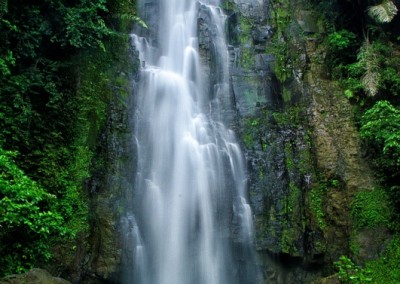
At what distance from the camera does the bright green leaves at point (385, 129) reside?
33.0 feet

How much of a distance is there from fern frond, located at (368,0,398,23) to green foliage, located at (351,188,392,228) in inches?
213

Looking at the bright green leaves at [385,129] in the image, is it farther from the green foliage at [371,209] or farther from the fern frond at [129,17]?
the fern frond at [129,17]

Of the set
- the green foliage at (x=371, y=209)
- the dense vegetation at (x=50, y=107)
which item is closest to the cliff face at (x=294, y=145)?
the green foliage at (x=371, y=209)

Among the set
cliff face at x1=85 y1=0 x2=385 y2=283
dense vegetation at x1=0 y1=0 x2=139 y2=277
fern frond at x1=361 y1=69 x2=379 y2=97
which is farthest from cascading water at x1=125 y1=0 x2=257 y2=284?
fern frond at x1=361 y1=69 x2=379 y2=97

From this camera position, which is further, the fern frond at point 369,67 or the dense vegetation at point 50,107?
the fern frond at point 369,67

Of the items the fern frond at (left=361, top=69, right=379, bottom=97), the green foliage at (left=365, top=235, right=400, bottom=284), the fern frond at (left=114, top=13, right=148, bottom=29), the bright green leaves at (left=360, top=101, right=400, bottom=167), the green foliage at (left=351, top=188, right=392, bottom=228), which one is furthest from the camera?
the fern frond at (left=114, top=13, right=148, bottom=29)

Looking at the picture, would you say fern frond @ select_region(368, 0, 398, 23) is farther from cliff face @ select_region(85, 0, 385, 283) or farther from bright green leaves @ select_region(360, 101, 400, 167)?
bright green leaves @ select_region(360, 101, 400, 167)

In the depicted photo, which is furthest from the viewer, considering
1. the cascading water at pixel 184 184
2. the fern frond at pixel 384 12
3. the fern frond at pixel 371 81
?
the fern frond at pixel 384 12

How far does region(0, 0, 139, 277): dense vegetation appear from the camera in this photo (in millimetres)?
7422

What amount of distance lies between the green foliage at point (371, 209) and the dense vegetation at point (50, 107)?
7057 mm

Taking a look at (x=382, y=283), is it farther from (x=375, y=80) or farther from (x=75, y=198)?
(x=75, y=198)

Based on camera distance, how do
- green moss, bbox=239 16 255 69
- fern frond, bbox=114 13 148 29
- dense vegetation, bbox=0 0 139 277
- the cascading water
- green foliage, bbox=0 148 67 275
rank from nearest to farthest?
green foliage, bbox=0 148 67 275
dense vegetation, bbox=0 0 139 277
the cascading water
fern frond, bbox=114 13 148 29
green moss, bbox=239 16 255 69

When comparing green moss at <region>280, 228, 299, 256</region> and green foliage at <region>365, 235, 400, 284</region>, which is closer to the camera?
green foliage at <region>365, 235, 400, 284</region>

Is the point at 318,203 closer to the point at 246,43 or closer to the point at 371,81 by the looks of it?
the point at 371,81
